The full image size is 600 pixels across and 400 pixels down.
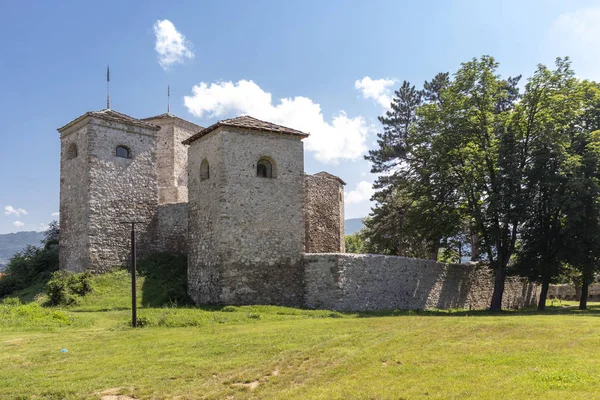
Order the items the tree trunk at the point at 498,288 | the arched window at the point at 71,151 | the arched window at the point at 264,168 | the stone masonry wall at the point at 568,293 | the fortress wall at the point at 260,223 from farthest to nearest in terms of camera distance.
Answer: the stone masonry wall at the point at 568,293, the arched window at the point at 71,151, the tree trunk at the point at 498,288, the arched window at the point at 264,168, the fortress wall at the point at 260,223

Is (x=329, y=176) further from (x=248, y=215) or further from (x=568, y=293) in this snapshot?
(x=568, y=293)

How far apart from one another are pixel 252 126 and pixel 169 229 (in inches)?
337

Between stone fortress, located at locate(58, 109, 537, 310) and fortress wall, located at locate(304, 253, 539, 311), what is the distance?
42 mm

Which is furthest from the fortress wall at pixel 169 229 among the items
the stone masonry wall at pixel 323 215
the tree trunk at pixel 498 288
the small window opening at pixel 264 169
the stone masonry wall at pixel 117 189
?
the tree trunk at pixel 498 288

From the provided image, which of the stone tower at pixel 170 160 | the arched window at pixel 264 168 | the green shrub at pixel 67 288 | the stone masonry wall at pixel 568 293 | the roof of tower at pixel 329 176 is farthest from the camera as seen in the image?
the stone masonry wall at pixel 568 293

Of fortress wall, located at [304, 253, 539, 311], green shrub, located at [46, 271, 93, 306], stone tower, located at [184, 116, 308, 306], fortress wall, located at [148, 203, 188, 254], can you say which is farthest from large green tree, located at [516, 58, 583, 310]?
green shrub, located at [46, 271, 93, 306]

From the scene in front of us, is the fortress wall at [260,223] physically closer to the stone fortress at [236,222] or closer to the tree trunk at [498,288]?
the stone fortress at [236,222]

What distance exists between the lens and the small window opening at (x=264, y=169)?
21234 millimetres

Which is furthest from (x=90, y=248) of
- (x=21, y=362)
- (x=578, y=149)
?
(x=578, y=149)

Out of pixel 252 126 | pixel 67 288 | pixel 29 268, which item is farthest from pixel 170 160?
pixel 252 126

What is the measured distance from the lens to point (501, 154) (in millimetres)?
22234

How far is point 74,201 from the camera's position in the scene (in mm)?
24719

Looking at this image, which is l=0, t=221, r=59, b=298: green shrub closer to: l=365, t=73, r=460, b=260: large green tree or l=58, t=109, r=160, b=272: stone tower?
l=58, t=109, r=160, b=272: stone tower

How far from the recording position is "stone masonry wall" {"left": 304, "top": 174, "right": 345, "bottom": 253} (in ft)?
85.5
